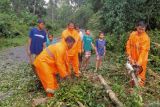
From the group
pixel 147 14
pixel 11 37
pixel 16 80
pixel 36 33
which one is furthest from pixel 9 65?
pixel 11 37

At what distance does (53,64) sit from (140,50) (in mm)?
2811

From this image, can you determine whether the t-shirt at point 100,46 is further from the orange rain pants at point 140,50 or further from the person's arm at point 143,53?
the person's arm at point 143,53

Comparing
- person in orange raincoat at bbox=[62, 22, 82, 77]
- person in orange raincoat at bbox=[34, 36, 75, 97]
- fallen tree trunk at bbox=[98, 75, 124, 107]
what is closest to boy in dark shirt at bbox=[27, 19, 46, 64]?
person in orange raincoat at bbox=[62, 22, 82, 77]

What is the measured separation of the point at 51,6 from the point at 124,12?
54.6m

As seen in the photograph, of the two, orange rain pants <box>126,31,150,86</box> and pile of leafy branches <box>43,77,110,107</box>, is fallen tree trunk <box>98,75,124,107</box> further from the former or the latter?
orange rain pants <box>126,31,150,86</box>

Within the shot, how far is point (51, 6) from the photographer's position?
74062 mm

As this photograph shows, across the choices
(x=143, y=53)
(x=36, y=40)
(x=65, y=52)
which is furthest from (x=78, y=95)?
(x=36, y=40)

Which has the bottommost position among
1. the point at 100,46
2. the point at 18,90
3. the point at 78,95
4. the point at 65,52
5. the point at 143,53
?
the point at 18,90

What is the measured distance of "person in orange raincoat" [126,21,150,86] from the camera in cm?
1090

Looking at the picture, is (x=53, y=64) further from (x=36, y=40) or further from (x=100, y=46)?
(x=100, y=46)

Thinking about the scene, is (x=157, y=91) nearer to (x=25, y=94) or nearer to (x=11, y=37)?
(x=25, y=94)

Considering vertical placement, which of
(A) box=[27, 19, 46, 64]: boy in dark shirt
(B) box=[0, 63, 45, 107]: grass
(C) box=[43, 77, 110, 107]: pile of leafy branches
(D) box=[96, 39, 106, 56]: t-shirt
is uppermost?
(A) box=[27, 19, 46, 64]: boy in dark shirt

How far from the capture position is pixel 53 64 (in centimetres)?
952

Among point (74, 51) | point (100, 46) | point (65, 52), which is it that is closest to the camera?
point (65, 52)
